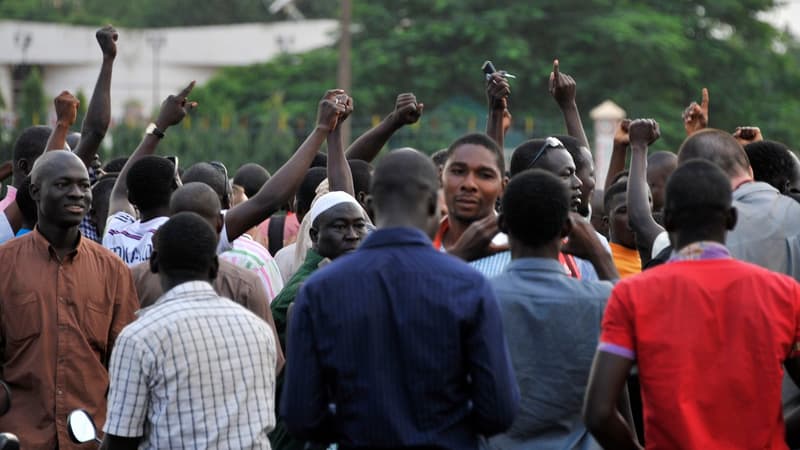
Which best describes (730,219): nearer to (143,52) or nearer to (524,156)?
(524,156)

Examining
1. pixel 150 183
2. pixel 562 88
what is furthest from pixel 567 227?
pixel 562 88

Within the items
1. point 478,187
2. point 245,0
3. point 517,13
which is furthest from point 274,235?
point 245,0

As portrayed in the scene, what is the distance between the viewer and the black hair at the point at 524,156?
705 cm

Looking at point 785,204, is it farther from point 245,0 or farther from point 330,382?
point 245,0

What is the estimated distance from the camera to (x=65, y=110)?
26.6ft

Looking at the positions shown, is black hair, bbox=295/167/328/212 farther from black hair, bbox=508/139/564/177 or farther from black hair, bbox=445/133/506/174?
black hair, bbox=445/133/506/174

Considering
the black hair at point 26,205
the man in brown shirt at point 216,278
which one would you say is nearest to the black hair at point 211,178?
the black hair at point 26,205

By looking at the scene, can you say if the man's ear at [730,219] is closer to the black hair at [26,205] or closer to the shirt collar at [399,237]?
the shirt collar at [399,237]

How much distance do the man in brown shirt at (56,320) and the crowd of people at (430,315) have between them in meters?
0.01

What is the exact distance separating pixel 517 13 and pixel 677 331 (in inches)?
1293

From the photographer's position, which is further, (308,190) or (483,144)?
(308,190)

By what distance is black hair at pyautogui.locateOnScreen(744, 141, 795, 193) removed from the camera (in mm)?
6785

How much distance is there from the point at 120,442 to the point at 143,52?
160 feet

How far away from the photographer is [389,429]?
14.5 feet
